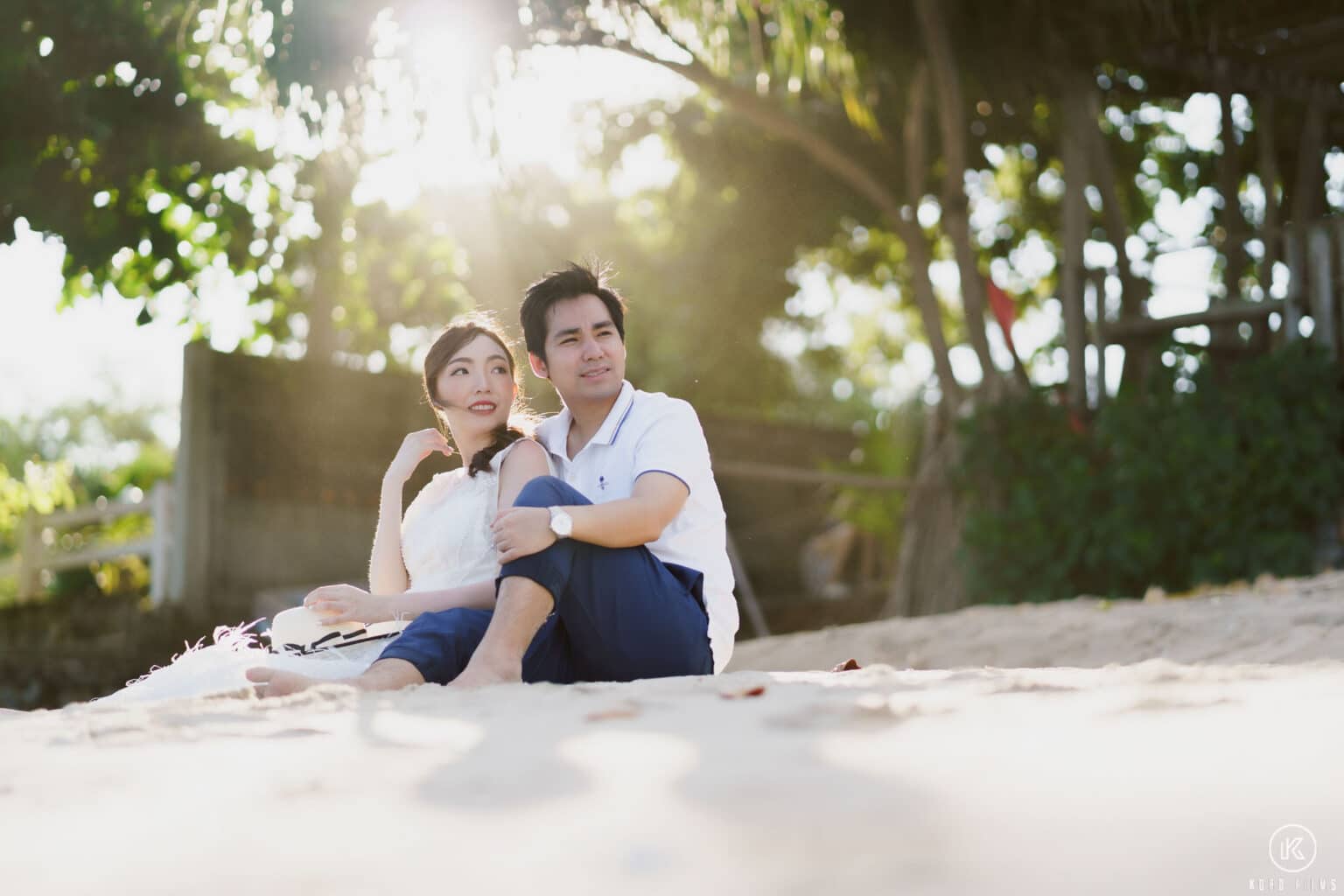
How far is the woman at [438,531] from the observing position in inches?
112

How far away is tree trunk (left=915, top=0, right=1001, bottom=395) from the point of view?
8.11 m

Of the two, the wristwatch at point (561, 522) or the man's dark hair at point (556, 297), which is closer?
the wristwatch at point (561, 522)

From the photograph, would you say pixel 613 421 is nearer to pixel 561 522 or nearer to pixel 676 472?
pixel 676 472

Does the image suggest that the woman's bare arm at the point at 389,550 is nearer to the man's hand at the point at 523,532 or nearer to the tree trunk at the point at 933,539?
the man's hand at the point at 523,532

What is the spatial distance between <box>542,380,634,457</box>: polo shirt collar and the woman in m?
0.06

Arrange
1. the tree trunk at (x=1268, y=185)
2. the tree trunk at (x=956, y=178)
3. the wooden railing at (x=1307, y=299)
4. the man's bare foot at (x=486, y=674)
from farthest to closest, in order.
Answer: the tree trunk at (x=1268, y=185) → the tree trunk at (x=956, y=178) → the wooden railing at (x=1307, y=299) → the man's bare foot at (x=486, y=674)

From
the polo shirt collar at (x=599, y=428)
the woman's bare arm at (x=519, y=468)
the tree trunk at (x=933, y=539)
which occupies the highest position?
the polo shirt collar at (x=599, y=428)

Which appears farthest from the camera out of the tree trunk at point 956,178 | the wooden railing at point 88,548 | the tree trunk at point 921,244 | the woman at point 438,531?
the wooden railing at point 88,548

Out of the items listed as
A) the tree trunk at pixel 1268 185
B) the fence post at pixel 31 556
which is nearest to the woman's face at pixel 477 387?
the tree trunk at pixel 1268 185

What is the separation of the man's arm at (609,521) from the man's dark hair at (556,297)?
51cm

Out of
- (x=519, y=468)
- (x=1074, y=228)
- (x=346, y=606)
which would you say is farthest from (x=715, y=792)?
(x=1074, y=228)

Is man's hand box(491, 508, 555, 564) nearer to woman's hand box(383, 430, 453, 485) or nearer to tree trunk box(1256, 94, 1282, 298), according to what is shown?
woman's hand box(383, 430, 453, 485)

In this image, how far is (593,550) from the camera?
2.80 m

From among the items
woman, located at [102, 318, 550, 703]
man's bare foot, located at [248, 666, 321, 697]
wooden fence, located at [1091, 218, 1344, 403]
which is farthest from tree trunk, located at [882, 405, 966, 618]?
man's bare foot, located at [248, 666, 321, 697]
